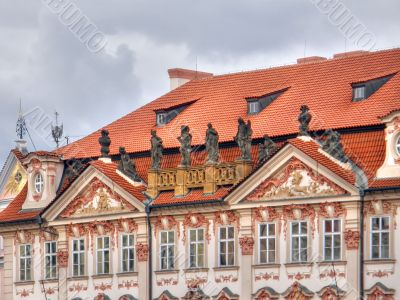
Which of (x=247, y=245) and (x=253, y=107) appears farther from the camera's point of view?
(x=253, y=107)

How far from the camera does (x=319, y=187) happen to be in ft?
240

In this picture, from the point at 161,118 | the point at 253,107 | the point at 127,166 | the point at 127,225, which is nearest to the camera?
the point at 253,107

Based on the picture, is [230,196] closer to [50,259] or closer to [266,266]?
[266,266]

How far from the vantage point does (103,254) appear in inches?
3206

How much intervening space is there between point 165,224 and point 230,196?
4321mm

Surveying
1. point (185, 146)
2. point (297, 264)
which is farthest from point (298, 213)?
point (185, 146)

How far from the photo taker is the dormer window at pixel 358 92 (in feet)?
249

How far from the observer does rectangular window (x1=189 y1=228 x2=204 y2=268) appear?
3061 inches

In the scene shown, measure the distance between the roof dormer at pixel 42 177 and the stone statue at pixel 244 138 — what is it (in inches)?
459

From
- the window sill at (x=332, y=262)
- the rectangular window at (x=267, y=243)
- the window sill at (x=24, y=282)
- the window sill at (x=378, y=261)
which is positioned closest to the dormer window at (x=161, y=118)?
the window sill at (x=24, y=282)

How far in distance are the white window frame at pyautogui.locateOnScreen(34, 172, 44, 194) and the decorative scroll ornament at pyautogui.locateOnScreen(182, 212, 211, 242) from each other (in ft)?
30.6

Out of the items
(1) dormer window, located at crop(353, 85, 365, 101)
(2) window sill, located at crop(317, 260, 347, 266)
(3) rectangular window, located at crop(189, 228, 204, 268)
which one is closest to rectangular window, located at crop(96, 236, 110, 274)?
(3) rectangular window, located at crop(189, 228, 204, 268)

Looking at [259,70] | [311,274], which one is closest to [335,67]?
[259,70]

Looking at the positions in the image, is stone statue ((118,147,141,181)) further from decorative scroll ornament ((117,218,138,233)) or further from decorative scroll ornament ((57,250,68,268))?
decorative scroll ornament ((57,250,68,268))
